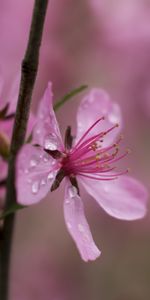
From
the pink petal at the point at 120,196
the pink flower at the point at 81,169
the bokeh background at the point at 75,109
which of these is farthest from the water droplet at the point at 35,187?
→ the bokeh background at the point at 75,109

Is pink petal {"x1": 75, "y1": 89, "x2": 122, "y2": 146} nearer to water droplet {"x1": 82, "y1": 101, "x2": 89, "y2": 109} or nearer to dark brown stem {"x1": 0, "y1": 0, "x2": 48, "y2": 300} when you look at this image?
water droplet {"x1": 82, "y1": 101, "x2": 89, "y2": 109}

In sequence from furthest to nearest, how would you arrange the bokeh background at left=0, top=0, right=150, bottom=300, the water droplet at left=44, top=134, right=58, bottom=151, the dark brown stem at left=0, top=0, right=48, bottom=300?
the bokeh background at left=0, top=0, right=150, bottom=300 → the water droplet at left=44, top=134, right=58, bottom=151 → the dark brown stem at left=0, top=0, right=48, bottom=300

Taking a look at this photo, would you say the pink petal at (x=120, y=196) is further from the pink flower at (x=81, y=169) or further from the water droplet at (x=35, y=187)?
the water droplet at (x=35, y=187)

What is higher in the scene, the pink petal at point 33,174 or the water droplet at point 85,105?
the water droplet at point 85,105

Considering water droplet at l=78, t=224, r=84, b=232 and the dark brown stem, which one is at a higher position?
the dark brown stem

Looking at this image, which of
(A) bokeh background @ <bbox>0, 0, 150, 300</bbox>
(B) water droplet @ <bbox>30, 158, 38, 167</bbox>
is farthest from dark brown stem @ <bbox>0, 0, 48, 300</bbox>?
(A) bokeh background @ <bbox>0, 0, 150, 300</bbox>

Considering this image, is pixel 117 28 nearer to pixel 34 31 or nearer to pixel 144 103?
pixel 144 103
